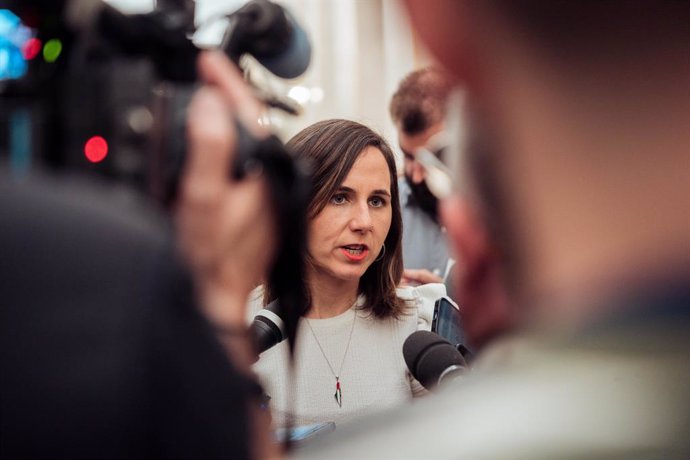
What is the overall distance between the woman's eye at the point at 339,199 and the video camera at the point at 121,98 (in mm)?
680

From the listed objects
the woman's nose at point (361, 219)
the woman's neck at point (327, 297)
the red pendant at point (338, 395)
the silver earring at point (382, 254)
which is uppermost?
the woman's nose at point (361, 219)

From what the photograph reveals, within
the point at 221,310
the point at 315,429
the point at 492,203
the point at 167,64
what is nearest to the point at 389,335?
the point at 315,429

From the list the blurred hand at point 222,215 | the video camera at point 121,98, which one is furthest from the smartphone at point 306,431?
the blurred hand at point 222,215

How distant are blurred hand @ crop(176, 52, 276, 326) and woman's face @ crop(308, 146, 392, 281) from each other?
3.29 feet

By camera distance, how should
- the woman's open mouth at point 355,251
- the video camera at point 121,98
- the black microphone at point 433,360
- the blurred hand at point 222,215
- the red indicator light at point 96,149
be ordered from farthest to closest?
1. the woman's open mouth at point 355,251
2. the black microphone at point 433,360
3. the red indicator light at point 96,149
4. the video camera at point 121,98
5. the blurred hand at point 222,215

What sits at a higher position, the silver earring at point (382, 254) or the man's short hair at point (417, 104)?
the man's short hair at point (417, 104)

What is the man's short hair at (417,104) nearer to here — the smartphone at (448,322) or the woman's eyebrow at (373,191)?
the woman's eyebrow at (373,191)

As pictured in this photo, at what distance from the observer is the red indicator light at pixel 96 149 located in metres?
0.74

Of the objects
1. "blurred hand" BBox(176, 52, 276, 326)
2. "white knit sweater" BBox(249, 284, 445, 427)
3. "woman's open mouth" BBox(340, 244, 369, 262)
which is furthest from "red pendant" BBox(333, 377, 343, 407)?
"blurred hand" BBox(176, 52, 276, 326)

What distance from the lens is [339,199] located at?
1641mm

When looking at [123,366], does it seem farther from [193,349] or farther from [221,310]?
[221,310]

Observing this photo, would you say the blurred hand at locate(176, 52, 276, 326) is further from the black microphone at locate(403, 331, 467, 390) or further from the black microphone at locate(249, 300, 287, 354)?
the black microphone at locate(249, 300, 287, 354)

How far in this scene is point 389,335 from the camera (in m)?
1.68

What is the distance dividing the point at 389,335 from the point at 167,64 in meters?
1.01
